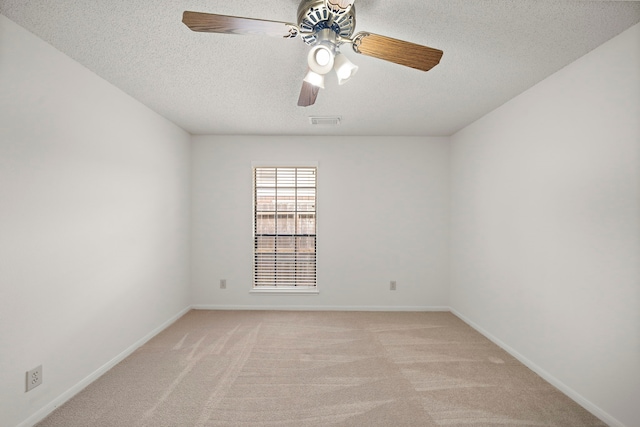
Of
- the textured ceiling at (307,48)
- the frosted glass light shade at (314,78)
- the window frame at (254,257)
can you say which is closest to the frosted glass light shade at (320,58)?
the frosted glass light shade at (314,78)

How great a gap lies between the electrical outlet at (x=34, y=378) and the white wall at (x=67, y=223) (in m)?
0.03

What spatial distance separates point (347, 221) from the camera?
14.6 ft

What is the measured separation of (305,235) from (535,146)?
292 centimetres

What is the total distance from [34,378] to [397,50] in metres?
3.02

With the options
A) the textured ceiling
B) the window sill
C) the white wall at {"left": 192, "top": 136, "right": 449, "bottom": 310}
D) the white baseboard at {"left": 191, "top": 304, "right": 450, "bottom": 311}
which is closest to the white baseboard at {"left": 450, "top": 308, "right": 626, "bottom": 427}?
the white baseboard at {"left": 191, "top": 304, "right": 450, "bottom": 311}

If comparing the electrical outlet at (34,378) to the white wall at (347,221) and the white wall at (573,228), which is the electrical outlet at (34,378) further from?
the white wall at (573,228)

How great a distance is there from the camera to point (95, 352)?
101 inches

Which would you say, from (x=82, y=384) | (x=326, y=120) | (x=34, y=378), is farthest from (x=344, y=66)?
(x=82, y=384)

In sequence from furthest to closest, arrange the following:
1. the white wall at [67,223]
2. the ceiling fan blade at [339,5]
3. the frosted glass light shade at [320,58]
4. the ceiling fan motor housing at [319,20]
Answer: the white wall at [67,223], the frosted glass light shade at [320,58], the ceiling fan motor housing at [319,20], the ceiling fan blade at [339,5]

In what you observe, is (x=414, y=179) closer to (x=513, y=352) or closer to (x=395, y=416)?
(x=513, y=352)

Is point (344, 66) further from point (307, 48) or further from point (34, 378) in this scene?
point (34, 378)

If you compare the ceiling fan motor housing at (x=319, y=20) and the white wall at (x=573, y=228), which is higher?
the ceiling fan motor housing at (x=319, y=20)

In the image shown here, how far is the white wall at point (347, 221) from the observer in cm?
443

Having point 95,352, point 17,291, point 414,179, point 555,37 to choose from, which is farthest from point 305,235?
point 555,37
